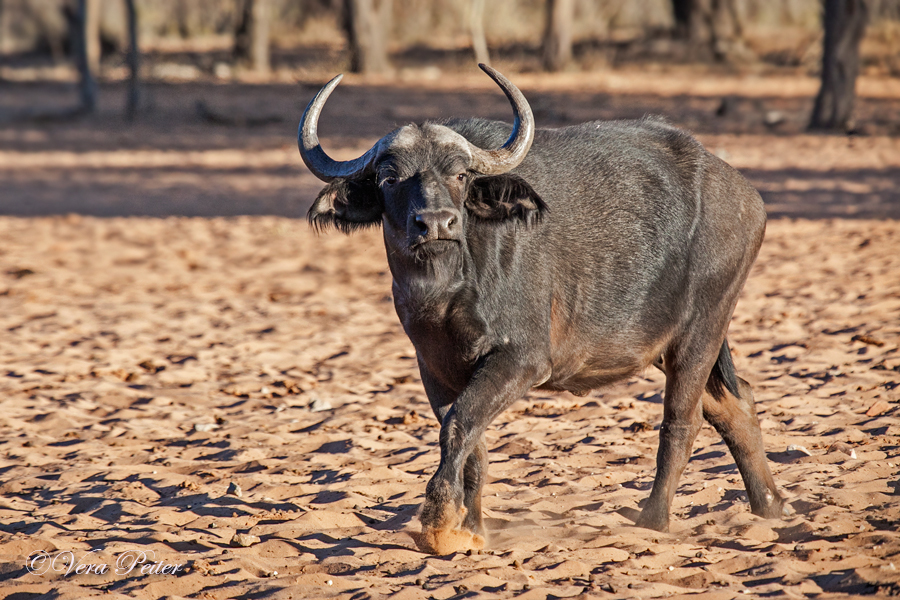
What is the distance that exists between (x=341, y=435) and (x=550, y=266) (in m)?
2.14

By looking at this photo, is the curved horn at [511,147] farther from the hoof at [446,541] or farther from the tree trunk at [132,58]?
the tree trunk at [132,58]

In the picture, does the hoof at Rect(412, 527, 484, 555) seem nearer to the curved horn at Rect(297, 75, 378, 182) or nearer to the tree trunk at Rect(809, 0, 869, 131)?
the curved horn at Rect(297, 75, 378, 182)

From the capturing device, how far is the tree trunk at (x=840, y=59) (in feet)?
59.3

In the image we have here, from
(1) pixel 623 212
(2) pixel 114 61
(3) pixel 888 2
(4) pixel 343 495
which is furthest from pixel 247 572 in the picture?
(3) pixel 888 2

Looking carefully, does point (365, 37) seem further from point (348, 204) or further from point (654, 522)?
point (654, 522)

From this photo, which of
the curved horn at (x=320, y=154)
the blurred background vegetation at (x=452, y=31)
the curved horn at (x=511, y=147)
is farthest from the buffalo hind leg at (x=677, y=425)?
the blurred background vegetation at (x=452, y=31)

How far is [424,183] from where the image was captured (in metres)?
4.43

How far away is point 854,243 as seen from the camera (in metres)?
10.9

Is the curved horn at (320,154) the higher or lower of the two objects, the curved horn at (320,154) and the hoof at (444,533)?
the higher

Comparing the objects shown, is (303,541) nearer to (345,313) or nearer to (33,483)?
(33,483)

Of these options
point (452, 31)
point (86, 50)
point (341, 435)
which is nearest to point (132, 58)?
point (86, 50)

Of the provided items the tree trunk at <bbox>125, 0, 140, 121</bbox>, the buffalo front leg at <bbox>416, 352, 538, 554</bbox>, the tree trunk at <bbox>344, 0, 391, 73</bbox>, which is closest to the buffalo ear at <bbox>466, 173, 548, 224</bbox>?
the buffalo front leg at <bbox>416, 352, 538, 554</bbox>

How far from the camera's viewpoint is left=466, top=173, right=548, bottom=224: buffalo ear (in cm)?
455

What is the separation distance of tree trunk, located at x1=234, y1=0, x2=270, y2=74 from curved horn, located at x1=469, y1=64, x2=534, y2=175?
926 inches
